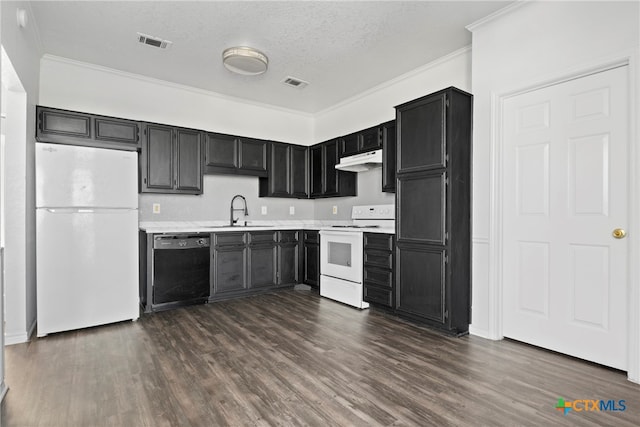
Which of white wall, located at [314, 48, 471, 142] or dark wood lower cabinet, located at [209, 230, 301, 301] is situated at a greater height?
white wall, located at [314, 48, 471, 142]

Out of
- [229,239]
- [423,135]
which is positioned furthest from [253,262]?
[423,135]

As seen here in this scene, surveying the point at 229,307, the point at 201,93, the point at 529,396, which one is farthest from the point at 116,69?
the point at 529,396

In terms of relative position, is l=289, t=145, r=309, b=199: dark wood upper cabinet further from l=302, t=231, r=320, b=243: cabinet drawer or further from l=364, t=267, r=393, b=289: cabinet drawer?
l=364, t=267, r=393, b=289: cabinet drawer

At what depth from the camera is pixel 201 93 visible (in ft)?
15.8

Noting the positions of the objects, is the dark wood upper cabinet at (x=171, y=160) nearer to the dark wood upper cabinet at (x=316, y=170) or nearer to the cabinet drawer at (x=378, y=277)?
the dark wood upper cabinet at (x=316, y=170)

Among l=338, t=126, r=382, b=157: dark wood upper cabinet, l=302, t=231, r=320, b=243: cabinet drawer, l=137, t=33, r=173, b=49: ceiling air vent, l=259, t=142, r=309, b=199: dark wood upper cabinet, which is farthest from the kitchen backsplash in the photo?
l=137, t=33, r=173, b=49: ceiling air vent

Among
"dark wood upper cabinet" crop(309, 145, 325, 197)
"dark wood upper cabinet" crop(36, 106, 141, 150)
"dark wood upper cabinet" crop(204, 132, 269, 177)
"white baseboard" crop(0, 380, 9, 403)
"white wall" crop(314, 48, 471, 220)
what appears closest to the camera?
"white baseboard" crop(0, 380, 9, 403)

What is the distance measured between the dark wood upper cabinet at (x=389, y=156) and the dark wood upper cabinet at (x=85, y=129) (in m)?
2.95

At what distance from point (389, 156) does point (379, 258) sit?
1.25 m

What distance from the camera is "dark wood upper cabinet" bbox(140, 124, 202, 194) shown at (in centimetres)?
409

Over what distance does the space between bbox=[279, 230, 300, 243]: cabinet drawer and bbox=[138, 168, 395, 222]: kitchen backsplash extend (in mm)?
731

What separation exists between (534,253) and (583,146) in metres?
0.89

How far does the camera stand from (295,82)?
4.56 m

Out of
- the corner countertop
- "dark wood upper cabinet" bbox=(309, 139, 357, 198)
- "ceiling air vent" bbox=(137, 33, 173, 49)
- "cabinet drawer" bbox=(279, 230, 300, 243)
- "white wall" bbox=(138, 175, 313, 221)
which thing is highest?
"ceiling air vent" bbox=(137, 33, 173, 49)
